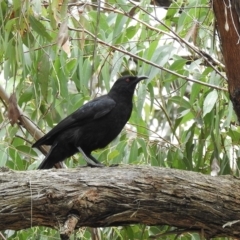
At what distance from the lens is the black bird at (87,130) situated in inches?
167

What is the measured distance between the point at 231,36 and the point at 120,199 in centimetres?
86

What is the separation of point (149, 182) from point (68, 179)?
0.36m

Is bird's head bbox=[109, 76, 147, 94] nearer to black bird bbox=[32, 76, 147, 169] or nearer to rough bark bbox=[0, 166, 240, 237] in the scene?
black bird bbox=[32, 76, 147, 169]

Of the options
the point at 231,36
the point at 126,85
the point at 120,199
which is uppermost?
the point at 231,36

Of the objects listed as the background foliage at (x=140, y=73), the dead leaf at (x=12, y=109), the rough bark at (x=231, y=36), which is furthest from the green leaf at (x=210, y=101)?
the dead leaf at (x=12, y=109)

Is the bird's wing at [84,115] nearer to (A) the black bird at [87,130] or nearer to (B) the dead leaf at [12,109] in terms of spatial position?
(A) the black bird at [87,130]

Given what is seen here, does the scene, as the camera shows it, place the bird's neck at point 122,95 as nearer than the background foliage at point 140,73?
No

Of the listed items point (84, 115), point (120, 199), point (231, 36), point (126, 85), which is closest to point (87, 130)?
point (84, 115)

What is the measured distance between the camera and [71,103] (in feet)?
14.4

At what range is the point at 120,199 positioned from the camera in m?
3.00

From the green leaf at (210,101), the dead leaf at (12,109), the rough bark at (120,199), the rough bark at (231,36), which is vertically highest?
the rough bark at (231,36)

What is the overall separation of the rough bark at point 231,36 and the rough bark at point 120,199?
45 cm

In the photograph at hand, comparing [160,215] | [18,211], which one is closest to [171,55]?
[160,215]

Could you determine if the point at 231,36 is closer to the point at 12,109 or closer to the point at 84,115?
the point at 12,109
